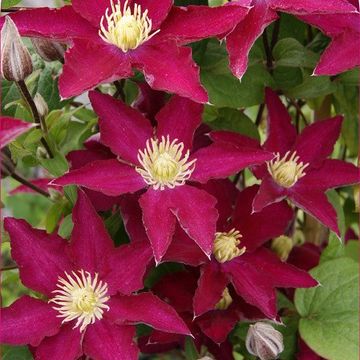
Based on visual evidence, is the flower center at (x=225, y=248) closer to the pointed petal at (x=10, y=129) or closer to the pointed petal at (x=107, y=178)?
the pointed petal at (x=107, y=178)

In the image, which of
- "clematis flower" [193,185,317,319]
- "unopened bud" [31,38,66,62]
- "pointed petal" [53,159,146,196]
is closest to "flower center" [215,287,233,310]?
"clematis flower" [193,185,317,319]

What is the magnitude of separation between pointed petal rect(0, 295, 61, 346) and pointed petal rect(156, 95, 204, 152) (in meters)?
0.16

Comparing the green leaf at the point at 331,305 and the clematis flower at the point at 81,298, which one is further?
the green leaf at the point at 331,305

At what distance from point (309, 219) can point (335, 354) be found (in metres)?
0.25

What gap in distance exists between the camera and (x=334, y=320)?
0.68 metres

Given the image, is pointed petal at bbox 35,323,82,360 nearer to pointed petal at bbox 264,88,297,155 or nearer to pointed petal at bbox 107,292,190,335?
pointed petal at bbox 107,292,190,335

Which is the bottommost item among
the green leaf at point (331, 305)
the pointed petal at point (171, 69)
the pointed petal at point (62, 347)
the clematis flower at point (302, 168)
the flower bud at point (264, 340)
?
the green leaf at point (331, 305)

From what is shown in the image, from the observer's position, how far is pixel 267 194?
23.6 inches

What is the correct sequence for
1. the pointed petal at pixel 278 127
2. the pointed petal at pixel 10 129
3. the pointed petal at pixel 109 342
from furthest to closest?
1. the pointed petal at pixel 278 127
2. the pointed petal at pixel 109 342
3. the pointed petal at pixel 10 129

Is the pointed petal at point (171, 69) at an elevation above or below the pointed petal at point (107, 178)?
above

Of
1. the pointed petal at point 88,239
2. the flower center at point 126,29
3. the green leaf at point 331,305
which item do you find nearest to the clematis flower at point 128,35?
the flower center at point 126,29

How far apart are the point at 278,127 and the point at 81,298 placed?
0.22 metres

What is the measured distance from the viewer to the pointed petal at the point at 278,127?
65 centimetres

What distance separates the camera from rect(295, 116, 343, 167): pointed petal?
25.7 inches
